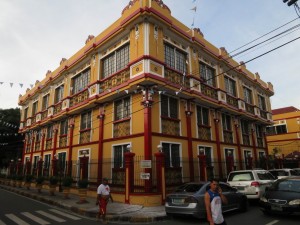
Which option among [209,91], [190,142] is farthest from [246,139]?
[190,142]

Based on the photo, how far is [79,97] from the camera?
19031mm

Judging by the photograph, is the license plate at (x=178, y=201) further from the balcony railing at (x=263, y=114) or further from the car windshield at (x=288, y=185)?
the balcony railing at (x=263, y=114)

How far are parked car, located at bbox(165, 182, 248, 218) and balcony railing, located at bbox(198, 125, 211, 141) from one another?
21.7 ft

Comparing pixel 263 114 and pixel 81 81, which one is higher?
pixel 81 81

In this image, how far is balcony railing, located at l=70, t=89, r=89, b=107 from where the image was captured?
18.2m

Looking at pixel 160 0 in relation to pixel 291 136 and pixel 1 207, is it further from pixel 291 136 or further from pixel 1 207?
pixel 291 136

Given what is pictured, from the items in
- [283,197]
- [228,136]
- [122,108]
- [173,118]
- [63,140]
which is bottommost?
[283,197]

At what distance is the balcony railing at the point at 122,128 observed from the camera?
567 inches

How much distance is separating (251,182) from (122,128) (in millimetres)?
7516

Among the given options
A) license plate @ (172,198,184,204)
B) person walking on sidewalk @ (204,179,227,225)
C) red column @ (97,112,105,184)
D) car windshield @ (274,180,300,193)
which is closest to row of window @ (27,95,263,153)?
red column @ (97,112,105,184)

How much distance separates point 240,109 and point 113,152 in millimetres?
11634

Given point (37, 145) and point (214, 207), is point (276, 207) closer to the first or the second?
point (214, 207)

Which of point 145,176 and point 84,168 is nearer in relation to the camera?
point 145,176

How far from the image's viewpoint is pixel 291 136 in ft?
110
